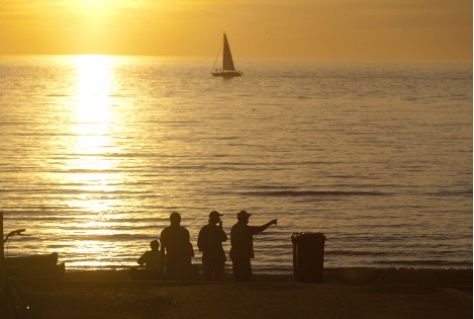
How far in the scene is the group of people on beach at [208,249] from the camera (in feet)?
54.0

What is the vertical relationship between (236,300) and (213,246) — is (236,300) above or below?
below

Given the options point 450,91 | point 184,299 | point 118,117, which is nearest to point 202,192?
point 184,299

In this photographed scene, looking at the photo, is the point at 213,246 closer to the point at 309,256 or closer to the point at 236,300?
the point at 309,256

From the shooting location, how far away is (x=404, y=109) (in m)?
119

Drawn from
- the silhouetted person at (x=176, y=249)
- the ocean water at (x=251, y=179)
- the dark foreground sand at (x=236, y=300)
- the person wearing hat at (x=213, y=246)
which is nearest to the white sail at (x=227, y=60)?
the ocean water at (x=251, y=179)

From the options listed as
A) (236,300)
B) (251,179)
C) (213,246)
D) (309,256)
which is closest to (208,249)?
(213,246)

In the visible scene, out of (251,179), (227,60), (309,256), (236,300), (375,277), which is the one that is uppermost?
(227,60)

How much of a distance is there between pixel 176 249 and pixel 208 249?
0.57 meters

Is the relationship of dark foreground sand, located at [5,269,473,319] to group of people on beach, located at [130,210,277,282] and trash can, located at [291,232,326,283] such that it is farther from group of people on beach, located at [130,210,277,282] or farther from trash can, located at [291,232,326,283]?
trash can, located at [291,232,326,283]

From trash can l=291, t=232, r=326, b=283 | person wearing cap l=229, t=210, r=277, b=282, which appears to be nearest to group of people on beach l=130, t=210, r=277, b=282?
person wearing cap l=229, t=210, r=277, b=282

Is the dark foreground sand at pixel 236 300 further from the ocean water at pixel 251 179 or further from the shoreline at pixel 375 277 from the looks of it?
the ocean water at pixel 251 179

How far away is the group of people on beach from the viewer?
54.0ft

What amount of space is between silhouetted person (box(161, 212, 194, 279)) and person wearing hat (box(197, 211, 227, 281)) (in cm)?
→ 29

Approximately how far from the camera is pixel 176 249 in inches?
651
